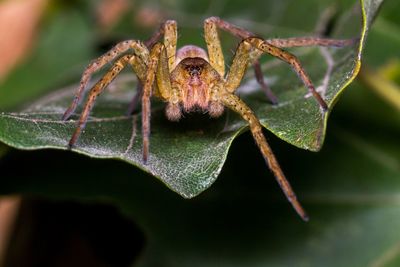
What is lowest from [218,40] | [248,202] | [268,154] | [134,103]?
[268,154]

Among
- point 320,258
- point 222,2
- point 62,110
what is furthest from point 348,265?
point 222,2

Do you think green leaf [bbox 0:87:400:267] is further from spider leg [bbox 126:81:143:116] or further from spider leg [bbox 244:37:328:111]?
spider leg [bbox 244:37:328:111]

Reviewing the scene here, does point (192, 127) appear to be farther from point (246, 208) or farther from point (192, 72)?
point (246, 208)

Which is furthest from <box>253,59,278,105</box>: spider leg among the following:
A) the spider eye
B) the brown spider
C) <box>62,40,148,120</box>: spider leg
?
<box>62,40,148,120</box>: spider leg

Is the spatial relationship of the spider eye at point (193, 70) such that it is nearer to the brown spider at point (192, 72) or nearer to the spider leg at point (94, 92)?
the brown spider at point (192, 72)

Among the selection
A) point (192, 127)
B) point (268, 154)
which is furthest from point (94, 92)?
point (268, 154)

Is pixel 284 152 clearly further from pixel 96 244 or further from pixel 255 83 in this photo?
pixel 96 244
